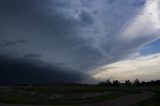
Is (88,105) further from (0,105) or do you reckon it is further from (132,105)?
(0,105)

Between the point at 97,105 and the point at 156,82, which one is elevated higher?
the point at 156,82

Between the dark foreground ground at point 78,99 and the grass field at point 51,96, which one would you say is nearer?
the dark foreground ground at point 78,99

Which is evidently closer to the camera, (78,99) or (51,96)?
(78,99)

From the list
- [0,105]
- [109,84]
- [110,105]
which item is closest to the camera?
[0,105]

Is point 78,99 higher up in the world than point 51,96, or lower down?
lower down

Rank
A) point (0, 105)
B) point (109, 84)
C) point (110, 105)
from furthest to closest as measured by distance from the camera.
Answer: point (109, 84)
point (110, 105)
point (0, 105)

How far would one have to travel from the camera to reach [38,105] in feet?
121

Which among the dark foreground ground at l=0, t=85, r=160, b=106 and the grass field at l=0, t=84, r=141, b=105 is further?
the grass field at l=0, t=84, r=141, b=105

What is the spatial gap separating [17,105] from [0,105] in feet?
6.03

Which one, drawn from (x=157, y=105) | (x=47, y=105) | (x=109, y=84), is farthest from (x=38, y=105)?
(x=109, y=84)

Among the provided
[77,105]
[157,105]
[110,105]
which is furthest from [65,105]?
[157,105]

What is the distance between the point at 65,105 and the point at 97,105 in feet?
11.4

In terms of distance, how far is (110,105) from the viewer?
38.0m

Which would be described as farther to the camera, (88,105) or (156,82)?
(156,82)
